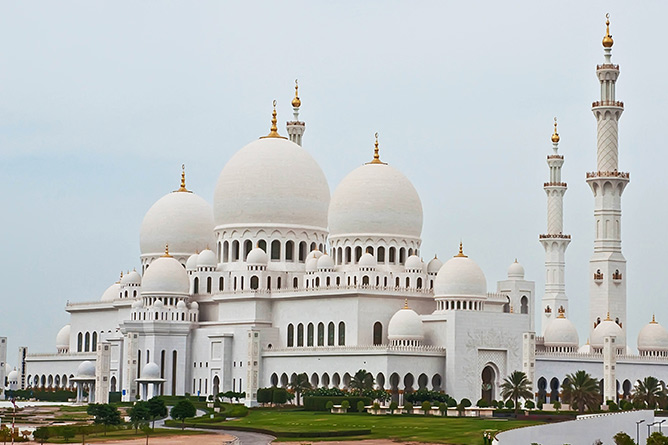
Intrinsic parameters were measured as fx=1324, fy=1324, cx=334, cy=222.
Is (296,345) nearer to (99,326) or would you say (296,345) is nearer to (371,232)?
(371,232)

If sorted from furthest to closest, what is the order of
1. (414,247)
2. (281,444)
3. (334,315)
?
(414,247)
(334,315)
(281,444)

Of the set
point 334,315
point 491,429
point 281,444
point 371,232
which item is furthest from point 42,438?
point 371,232

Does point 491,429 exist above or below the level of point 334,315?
below

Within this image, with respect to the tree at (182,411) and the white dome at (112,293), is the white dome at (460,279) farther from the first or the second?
the white dome at (112,293)

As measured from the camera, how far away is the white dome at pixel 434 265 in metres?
84.4

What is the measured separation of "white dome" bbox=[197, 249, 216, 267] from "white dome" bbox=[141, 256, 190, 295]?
4.62ft

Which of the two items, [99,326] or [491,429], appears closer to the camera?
[491,429]

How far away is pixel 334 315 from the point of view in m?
80.0

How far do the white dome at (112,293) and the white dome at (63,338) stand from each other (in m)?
5.67

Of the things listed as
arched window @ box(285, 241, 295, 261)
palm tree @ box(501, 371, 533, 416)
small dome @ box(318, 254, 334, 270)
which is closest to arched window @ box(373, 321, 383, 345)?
small dome @ box(318, 254, 334, 270)

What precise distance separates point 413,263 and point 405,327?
7370mm

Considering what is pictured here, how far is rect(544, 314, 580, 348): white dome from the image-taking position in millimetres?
84125

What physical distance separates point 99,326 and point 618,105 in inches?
1578

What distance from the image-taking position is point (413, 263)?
8269 centimetres
